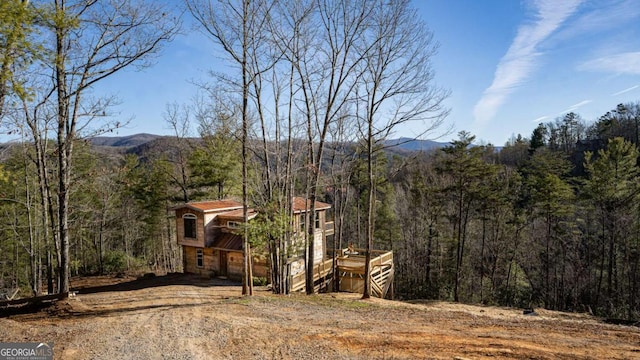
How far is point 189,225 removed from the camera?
1766 cm

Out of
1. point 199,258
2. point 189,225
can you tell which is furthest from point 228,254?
point 189,225

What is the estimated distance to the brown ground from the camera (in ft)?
20.8

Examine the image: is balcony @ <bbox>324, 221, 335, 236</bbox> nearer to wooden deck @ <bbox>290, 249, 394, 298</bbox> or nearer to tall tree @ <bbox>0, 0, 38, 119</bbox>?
wooden deck @ <bbox>290, 249, 394, 298</bbox>

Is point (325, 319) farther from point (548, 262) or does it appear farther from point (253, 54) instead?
point (548, 262)

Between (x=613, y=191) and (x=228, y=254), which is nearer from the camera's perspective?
(x=228, y=254)

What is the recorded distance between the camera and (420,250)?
2788 centimetres

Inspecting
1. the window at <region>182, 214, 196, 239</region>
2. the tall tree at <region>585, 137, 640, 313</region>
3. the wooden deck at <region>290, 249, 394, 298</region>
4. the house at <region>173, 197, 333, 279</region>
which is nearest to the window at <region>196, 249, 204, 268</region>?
the house at <region>173, 197, 333, 279</region>

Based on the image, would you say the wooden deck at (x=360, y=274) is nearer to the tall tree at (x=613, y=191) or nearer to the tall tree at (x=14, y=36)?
the tall tree at (x=613, y=191)

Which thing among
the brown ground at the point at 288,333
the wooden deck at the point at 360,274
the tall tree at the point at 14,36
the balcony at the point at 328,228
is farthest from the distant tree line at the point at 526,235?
the tall tree at the point at 14,36

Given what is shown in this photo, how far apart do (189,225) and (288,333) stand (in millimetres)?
12005

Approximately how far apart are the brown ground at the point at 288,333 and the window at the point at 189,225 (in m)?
6.84

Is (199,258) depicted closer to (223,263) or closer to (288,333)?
(223,263)

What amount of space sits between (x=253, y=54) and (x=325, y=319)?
8.69 meters

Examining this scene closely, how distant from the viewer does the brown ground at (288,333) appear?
250 inches
